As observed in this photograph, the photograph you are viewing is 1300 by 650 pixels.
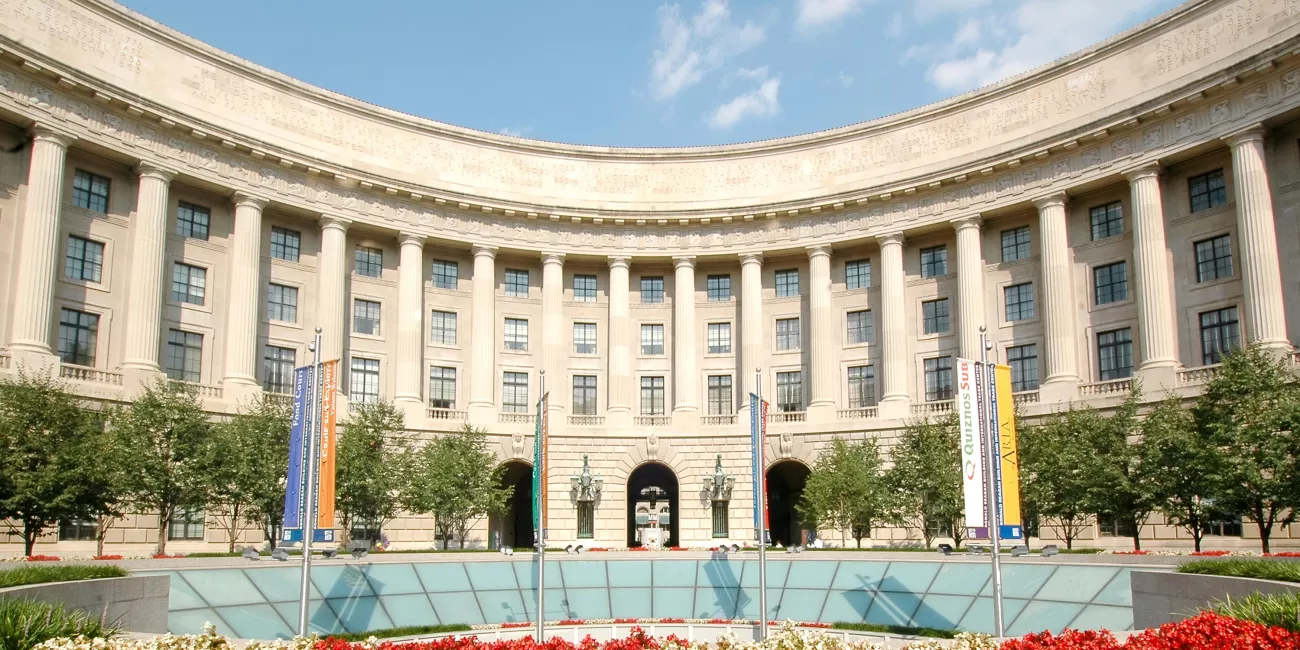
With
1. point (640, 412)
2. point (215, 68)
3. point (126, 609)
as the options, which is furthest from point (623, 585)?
point (215, 68)

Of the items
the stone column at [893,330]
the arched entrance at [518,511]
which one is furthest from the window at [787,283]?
the arched entrance at [518,511]

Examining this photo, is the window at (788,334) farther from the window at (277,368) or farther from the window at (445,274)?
the window at (277,368)

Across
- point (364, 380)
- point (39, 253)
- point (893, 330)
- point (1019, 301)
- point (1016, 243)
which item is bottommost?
point (364, 380)

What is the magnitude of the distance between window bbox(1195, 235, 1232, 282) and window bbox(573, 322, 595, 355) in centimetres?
3307

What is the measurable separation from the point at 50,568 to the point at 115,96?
30.8 meters

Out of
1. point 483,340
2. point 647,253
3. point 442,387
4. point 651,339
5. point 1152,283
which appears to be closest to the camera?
point 1152,283

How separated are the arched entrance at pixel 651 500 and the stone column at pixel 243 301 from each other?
22.6m

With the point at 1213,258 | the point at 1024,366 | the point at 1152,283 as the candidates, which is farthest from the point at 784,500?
the point at 1213,258

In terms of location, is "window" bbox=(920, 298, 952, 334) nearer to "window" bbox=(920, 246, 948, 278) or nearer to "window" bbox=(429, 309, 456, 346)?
"window" bbox=(920, 246, 948, 278)

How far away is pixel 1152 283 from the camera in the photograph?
49.1 m

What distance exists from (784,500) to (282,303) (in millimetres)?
31750

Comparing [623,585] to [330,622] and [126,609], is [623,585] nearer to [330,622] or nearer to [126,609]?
[330,622]

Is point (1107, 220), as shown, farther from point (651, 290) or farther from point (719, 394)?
point (651, 290)

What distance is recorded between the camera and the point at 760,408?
31.1 m
